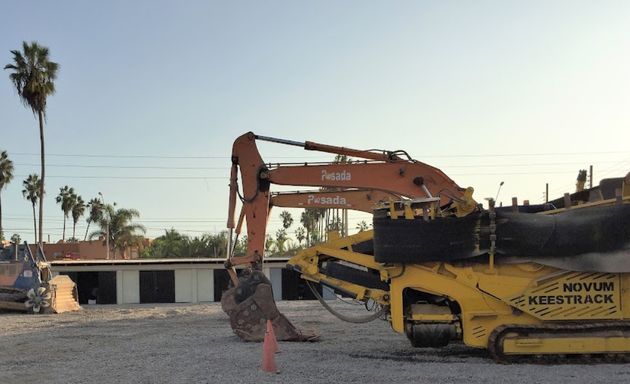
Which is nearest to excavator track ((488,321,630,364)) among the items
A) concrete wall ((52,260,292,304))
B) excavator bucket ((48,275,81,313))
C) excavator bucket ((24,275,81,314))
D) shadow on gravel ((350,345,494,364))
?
shadow on gravel ((350,345,494,364))

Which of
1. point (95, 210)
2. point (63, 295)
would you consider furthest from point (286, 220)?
point (63, 295)

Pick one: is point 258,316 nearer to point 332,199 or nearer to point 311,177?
point 311,177

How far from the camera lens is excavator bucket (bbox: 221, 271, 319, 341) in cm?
1135

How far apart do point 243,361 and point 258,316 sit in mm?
2352

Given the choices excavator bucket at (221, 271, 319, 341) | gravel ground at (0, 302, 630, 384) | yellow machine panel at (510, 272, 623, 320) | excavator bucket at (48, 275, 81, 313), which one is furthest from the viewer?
excavator bucket at (48, 275, 81, 313)

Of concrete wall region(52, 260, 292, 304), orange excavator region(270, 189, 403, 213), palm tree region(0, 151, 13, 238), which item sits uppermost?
palm tree region(0, 151, 13, 238)

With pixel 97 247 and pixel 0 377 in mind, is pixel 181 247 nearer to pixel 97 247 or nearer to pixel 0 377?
pixel 97 247

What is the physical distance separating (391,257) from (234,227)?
553cm

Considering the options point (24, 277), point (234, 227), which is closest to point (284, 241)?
point (24, 277)

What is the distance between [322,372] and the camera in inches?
320

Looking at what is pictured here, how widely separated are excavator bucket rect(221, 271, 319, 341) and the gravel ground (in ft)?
0.93

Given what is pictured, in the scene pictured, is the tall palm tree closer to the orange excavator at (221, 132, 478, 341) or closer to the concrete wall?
the concrete wall

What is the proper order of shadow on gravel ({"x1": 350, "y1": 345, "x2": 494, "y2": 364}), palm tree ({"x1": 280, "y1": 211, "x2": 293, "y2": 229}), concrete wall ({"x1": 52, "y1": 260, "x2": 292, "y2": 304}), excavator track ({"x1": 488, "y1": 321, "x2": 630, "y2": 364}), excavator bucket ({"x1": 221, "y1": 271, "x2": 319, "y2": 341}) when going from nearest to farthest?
Result: 1. excavator track ({"x1": 488, "y1": 321, "x2": 630, "y2": 364})
2. shadow on gravel ({"x1": 350, "y1": 345, "x2": 494, "y2": 364})
3. excavator bucket ({"x1": 221, "y1": 271, "x2": 319, "y2": 341})
4. concrete wall ({"x1": 52, "y1": 260, "x2": 292, "y2": 304})
5. palm tree ({"x1": 280, "y1": 211, "x2": 293, "y2": 229})

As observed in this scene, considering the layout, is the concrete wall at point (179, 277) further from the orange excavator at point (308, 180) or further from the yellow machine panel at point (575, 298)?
the yellow machine panel at point (575, 298)
